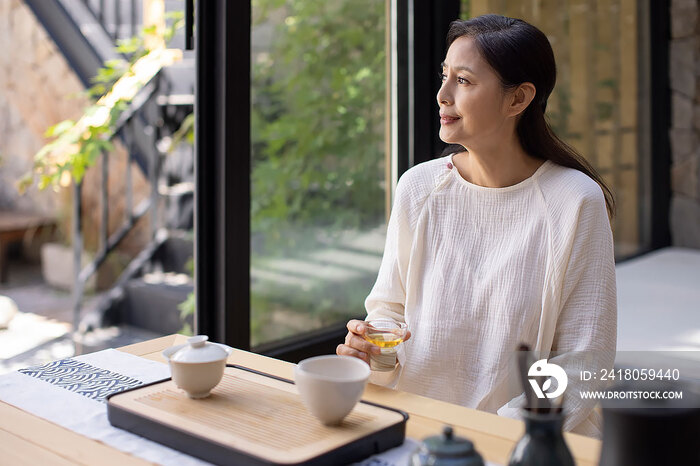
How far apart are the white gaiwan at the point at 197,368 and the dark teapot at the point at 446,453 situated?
0.44 meters

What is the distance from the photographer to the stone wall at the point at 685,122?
459 centimetres

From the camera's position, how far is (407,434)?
3.58 ft

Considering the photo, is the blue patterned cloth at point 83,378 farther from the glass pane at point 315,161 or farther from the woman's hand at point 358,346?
the glass pane at point 315,161

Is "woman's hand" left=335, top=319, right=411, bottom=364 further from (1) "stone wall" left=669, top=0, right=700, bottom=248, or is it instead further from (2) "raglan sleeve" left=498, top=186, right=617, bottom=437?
(1) "stone wall" left=669, top=0, right=700, bottom=248

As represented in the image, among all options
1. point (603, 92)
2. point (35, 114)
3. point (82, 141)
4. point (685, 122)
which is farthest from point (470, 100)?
point (35, 114)

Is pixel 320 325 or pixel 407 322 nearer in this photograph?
pixel 407 322

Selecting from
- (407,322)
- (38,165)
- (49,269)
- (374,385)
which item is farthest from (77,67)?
(374,385)

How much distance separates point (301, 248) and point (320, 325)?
31 cm

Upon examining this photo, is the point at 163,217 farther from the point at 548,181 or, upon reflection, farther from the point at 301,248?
the point at 548,181

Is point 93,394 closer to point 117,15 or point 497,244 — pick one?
point 497,244

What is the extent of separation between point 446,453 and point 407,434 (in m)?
0.33

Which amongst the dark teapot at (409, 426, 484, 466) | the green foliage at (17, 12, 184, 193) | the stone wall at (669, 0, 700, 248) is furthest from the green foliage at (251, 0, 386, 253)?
the stone wall at (669, 0, 700, 248)

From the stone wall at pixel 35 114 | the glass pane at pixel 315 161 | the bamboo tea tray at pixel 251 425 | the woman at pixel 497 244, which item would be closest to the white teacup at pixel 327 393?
the bamboo tea tray at pixel 251 425

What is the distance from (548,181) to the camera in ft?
5.17
